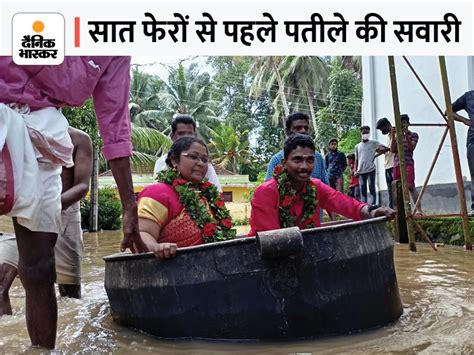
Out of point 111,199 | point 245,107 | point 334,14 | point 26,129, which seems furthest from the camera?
point 245,107

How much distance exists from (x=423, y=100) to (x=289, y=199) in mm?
7879

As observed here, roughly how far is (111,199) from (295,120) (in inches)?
506

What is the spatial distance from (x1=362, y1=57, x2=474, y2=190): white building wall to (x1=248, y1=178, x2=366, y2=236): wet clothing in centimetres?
581

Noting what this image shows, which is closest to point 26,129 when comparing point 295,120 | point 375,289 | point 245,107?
point 375,289

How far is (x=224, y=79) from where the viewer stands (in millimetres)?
38656

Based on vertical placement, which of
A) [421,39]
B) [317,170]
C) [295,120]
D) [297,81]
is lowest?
[317,170]

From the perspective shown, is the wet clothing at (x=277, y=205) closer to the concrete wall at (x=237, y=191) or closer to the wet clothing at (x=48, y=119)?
the wet clothing at (x=48, y=119)

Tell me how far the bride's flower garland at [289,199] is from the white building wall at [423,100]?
235 inches

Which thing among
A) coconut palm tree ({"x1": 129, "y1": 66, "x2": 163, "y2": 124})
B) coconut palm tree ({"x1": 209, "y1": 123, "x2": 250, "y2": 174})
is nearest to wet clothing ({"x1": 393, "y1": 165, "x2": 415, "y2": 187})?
coconut palm tree ({"x1": 209, "y1": 123, "x2": 250, "y2": 174})

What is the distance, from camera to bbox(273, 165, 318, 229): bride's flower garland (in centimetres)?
366

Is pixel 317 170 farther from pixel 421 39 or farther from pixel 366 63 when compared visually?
pixel 366 63

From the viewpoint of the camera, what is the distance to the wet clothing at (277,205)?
140 inches

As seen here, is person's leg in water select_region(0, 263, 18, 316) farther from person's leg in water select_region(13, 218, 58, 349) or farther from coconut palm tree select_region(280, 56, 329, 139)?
coconut palm tree select_region(280, 56, 329, 139)

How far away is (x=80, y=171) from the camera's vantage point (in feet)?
12.7
